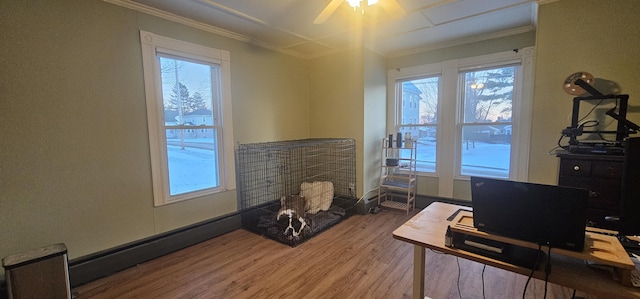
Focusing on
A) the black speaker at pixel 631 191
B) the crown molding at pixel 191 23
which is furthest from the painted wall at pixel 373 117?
the black speaker at pixel 631 191

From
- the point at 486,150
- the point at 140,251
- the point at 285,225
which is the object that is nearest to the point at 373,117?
the point at 486,150

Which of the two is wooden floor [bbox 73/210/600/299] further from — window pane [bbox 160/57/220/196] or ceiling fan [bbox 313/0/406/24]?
ceiling fan [bbox 313/0/406/24]

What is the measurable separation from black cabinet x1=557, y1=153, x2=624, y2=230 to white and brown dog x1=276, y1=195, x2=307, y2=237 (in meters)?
2.43

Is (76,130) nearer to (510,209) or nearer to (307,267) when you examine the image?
(307,267)

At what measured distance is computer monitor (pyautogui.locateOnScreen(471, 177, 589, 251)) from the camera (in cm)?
97

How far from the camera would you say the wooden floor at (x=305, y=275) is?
6.47 feet

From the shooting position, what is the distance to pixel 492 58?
3.24 metres

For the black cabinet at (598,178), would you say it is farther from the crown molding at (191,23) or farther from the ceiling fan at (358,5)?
the crown molding at (191,23)

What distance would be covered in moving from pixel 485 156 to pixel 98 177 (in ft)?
14.2

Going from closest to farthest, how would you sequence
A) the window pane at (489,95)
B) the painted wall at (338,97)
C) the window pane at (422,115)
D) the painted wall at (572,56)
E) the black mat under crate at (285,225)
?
the painted wall at (572,56) → the black mat under crate at (285,225) → the window pane at (489,95) → the painted wall at (338,97) → the window pane at (422,115)

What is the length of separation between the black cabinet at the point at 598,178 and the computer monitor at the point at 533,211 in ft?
4.44

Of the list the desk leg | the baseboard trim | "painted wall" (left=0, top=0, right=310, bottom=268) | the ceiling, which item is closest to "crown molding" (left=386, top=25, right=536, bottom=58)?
the ceiling

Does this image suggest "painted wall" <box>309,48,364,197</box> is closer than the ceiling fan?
No

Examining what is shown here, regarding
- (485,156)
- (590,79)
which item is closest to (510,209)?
(590,79)
